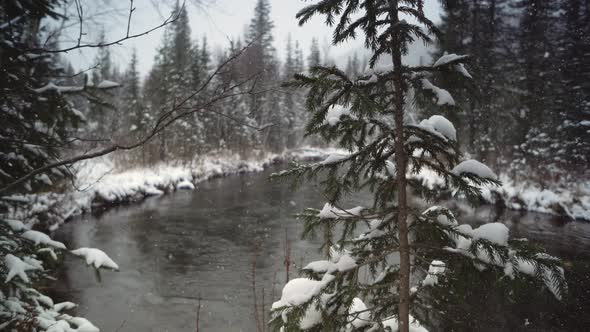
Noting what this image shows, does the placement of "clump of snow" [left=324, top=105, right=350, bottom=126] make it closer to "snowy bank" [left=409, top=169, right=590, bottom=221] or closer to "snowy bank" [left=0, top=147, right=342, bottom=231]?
"snowy bank" [left=0, top=147, right=342, bottom=231]

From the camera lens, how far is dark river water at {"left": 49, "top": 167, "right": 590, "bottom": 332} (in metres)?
6.69

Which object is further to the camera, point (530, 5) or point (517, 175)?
point (530, 5)

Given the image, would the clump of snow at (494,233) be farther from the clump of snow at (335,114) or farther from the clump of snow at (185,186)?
the clump of snow at (185,186)

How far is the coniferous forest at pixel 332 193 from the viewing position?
2.32 metres

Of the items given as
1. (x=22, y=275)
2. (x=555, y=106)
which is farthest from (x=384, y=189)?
(x=555, y=106)

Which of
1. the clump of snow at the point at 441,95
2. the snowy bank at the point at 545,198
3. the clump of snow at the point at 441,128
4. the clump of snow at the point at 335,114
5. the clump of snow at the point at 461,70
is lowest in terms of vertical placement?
the snowy bank at the point at 545,198

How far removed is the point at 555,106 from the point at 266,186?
17.7m

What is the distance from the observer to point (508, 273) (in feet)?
6.61

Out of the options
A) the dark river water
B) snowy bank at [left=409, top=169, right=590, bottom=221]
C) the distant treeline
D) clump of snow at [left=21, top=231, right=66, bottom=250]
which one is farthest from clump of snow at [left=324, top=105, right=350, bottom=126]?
the distant treeline

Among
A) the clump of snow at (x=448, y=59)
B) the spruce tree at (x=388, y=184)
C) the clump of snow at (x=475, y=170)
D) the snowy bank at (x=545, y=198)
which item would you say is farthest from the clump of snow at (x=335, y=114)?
the snowy bank at (x=545, y=198)

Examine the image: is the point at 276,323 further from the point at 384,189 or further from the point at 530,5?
the point at 530,5

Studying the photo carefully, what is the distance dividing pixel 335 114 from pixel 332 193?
752 mm

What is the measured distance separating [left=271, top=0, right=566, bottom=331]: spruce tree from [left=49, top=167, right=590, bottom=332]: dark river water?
47cm

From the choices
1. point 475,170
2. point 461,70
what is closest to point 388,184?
point 475,170
